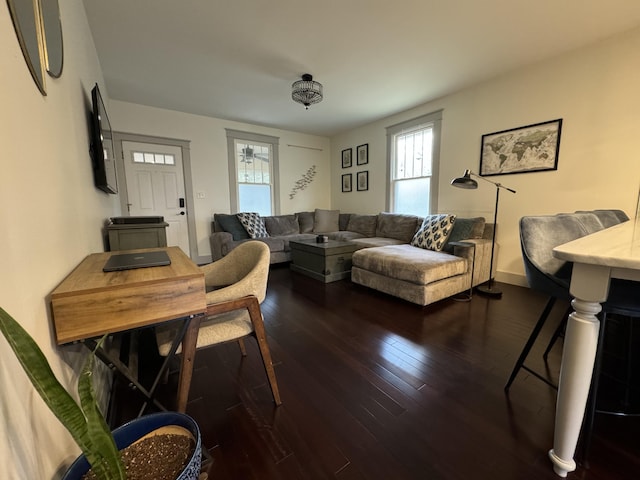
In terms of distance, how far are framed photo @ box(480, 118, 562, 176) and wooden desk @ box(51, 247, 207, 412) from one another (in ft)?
11.9

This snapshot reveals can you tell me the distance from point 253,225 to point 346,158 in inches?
98.8

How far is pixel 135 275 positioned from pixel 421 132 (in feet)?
14.3

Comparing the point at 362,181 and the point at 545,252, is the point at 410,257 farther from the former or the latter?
the point at 362,181

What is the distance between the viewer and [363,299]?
279 centimetres

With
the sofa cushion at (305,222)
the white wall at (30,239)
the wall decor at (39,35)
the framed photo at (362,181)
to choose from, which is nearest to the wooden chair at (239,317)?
the white wall at (30,239)

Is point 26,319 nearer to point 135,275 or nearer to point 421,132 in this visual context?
point 135,275

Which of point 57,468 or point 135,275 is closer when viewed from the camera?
point 57,468

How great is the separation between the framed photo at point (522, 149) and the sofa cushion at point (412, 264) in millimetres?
1387

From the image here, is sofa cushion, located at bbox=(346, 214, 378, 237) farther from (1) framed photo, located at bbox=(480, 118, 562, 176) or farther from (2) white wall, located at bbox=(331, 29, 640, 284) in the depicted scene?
(1) framed photo, located at bbox=(480, 118, 562, 176)

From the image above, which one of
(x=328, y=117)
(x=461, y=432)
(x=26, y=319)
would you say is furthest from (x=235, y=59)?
(x=461, y=432)

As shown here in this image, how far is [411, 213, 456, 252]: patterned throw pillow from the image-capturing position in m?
3.08

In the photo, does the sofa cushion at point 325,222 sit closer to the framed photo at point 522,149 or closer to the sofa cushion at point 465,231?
the sofa cushion at point 465,231

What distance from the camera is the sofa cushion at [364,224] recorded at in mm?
4656

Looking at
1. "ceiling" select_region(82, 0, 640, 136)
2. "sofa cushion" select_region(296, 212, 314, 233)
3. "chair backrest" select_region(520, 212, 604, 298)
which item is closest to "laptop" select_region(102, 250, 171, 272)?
"chair backrest" select_region(520, 212, 604, 298)
